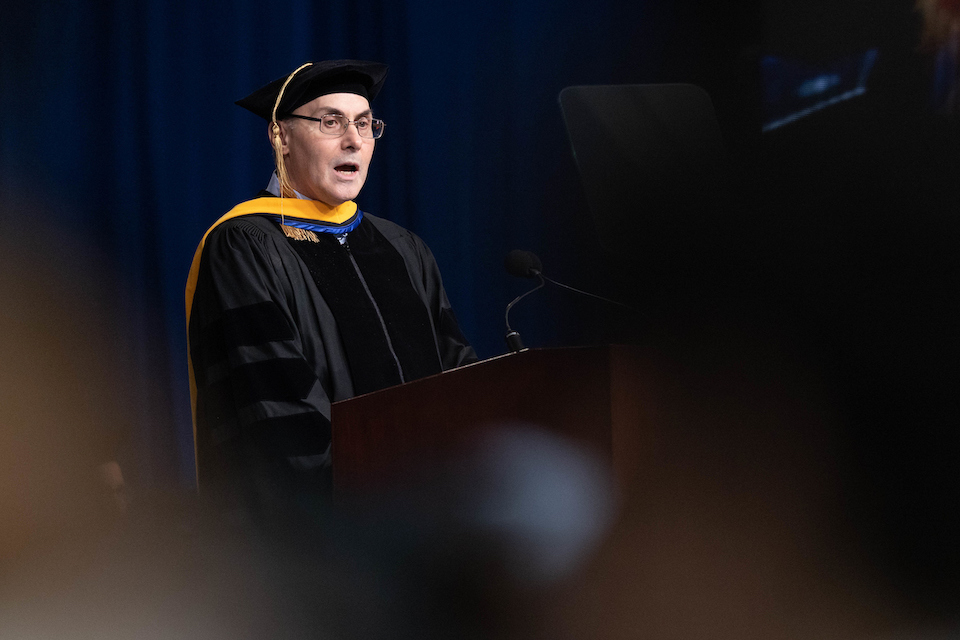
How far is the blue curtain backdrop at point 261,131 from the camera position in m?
2.73

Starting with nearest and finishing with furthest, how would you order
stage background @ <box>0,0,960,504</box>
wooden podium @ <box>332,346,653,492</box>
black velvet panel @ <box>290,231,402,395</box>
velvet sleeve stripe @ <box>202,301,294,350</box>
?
wooden podium @ <box>332,346,653,492</box>
velvet sleeve stripe @ <box>202,301,294,350</box>
black velvet panel @ <box>290,231,402,395</box>
stage background @ <box>0,0,960,504</box>

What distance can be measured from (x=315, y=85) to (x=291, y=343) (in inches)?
29.2

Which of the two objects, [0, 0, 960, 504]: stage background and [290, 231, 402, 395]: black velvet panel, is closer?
[290, 231, 402, 395]: black velvet panel

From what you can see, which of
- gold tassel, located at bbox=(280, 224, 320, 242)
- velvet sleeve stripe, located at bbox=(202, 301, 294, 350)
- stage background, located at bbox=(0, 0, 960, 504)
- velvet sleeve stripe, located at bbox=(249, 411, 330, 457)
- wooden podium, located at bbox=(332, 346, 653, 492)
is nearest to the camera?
wooden podium, located at bbox=(332, 346, 653, 492)

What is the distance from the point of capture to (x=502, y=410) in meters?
1.01

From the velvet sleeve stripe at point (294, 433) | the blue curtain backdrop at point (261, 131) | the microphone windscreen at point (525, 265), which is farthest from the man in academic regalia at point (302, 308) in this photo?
the blue curtain backdrop at point (261, 131)

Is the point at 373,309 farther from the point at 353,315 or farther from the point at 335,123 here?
the point at 335,123

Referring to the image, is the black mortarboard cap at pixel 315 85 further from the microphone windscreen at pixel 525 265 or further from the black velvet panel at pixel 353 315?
the microphone windscreen at pixel 525 265

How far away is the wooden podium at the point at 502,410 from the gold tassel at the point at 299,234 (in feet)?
3.54

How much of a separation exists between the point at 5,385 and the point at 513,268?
1701 millimetres

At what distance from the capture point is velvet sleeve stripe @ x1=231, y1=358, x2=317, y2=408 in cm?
173

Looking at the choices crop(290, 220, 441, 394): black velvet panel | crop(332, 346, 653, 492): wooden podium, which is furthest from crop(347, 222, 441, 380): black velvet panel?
crop(332, 346, 653, 492): wooden podium

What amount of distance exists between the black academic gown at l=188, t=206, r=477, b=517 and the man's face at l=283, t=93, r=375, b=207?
14 cm

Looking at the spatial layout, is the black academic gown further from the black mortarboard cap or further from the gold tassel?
the black mortarboard cap
